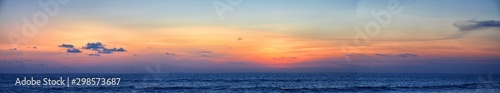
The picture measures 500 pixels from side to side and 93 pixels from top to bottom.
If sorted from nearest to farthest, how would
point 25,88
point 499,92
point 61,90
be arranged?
point 499,92, point 61,90, point 25,88

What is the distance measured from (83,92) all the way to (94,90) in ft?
2.90

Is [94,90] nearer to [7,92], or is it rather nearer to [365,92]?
[7,92]

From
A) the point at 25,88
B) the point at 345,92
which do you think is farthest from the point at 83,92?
the point at 345,92

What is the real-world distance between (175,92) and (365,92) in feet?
28.1

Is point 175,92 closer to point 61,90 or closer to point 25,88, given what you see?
point 61,90

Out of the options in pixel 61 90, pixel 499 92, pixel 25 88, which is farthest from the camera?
pixel 25 88

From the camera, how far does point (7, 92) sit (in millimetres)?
23969

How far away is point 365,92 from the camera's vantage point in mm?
23609

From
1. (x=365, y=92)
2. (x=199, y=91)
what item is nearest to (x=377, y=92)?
(x=365, y=92)

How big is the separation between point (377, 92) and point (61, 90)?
13.6 meters

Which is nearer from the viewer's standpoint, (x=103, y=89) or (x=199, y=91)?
(x=103, y=89)

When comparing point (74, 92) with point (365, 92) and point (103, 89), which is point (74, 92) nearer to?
point (103, 89)

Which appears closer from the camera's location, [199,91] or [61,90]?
[61,90]

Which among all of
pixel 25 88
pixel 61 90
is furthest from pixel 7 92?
pixel 61 90
